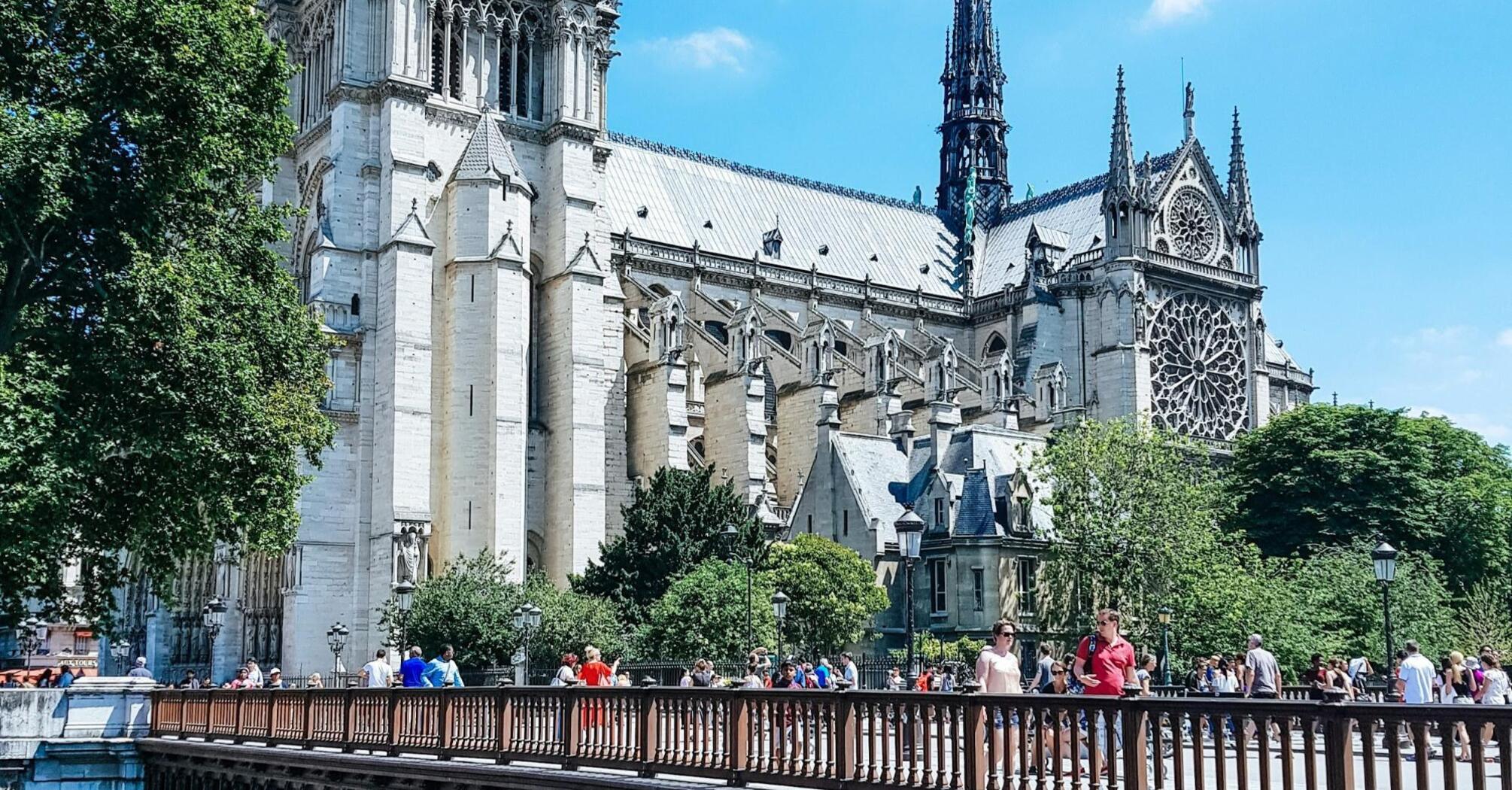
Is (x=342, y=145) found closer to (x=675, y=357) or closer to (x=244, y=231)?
(x=675, y=357)

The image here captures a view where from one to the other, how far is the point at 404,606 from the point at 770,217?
3449cm

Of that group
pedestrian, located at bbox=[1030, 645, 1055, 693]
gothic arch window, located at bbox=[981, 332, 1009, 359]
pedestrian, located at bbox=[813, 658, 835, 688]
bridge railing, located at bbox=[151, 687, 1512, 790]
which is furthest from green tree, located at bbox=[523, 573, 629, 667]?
gothic arch window, located at bbox=[981, 332, 1009, 359]

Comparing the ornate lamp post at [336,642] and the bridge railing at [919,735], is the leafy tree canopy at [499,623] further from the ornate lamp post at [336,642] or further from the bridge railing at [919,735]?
the bridge railing at [919,735]

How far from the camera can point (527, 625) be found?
1430 inches

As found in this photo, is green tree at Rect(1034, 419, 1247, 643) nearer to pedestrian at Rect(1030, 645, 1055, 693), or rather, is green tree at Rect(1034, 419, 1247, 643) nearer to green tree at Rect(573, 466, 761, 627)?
green tree at Rect(573, 466, 761, 627)

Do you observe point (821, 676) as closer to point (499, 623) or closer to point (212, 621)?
point (499, 623)

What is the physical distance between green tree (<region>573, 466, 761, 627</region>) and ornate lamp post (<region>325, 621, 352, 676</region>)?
6.52m

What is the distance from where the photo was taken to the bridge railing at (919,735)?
428 inches

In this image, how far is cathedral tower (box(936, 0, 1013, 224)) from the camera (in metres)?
83.0

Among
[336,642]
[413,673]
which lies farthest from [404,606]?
[413,673]

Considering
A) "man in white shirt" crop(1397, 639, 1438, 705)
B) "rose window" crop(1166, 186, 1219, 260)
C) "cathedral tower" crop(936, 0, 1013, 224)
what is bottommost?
"man in white shirt" crop(1397, 639, 1438, 705)

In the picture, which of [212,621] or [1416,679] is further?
[212,621]

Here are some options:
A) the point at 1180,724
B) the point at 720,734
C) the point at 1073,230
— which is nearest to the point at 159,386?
the point at 720,734

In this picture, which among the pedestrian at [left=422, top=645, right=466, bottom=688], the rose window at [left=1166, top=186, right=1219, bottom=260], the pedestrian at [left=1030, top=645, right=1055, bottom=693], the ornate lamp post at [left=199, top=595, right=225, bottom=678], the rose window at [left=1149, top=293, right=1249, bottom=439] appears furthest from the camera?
the rose window at [left=1166, top=186, right=1219, bottom=260]
